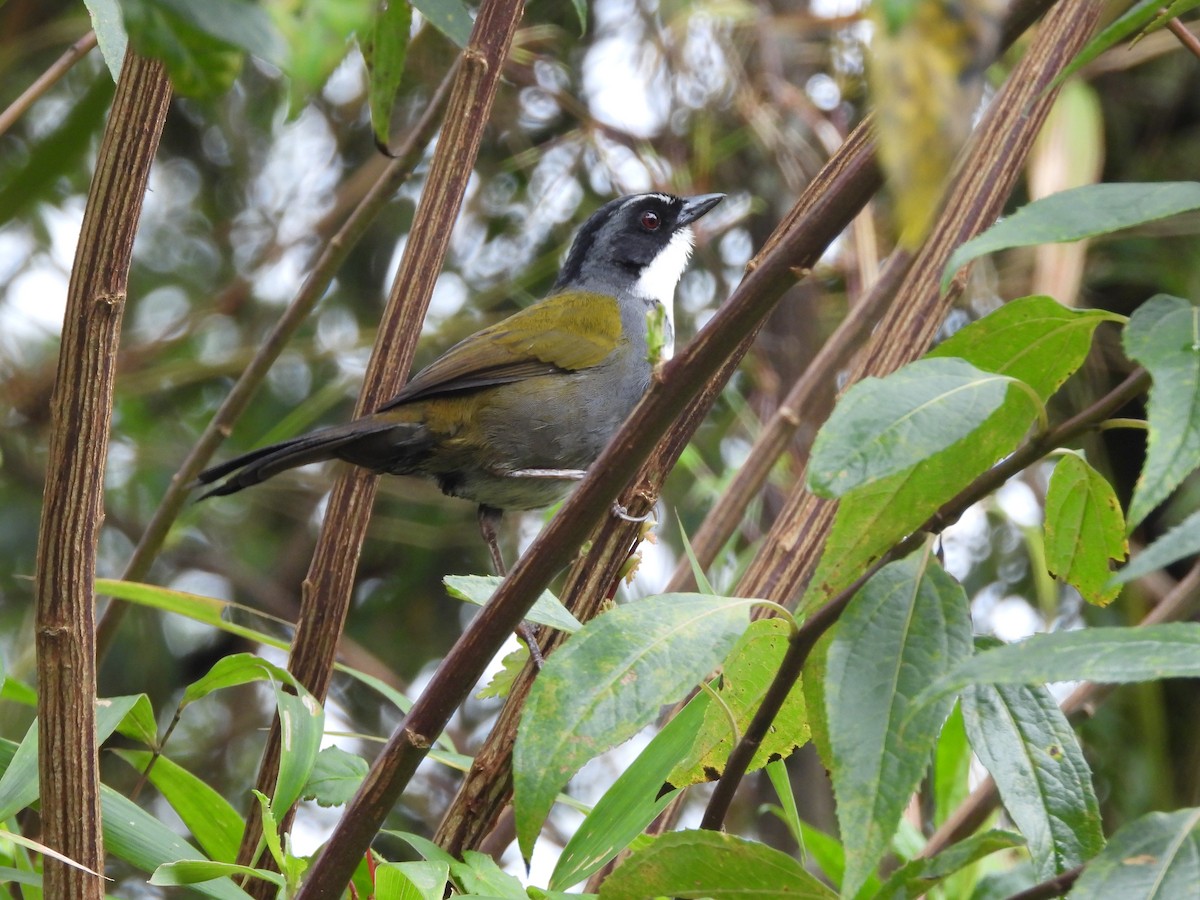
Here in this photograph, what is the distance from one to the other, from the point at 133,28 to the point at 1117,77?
5871 mm

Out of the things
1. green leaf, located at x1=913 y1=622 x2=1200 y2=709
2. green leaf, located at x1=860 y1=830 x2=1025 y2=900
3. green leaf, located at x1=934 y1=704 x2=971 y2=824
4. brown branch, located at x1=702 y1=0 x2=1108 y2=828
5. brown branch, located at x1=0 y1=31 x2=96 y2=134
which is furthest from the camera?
green leaf, located at x1=934 y1=704 x2=971 y2=824

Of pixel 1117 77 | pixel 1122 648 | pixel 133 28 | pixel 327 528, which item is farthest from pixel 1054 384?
pixel 1117 77

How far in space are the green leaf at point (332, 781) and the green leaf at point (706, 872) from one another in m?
0.61

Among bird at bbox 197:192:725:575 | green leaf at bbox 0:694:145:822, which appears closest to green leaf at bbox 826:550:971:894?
green leaf at bbox 0:694:145:822

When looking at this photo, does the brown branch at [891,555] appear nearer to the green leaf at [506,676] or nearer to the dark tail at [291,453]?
the green leaf at [506,676]

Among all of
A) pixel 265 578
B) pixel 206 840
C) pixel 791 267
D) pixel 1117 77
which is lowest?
pixel 265 578

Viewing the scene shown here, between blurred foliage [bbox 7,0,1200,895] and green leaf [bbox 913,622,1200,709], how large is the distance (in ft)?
12.5

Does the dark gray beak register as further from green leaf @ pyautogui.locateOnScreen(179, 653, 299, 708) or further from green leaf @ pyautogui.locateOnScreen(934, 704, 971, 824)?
green leaf @ pyautogui.locateOnScreen(179, 653, 299, 708)

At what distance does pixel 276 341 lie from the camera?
2.37 m

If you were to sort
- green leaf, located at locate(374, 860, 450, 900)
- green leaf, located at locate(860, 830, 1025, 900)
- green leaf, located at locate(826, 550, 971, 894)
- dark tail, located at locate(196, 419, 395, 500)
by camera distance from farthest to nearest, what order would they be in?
1. dark tail, located at locate(196, 419, 395, 500)
2. green leaf, located at locate(374, 860, 450, 900)
3. green leaf, located at locate(860, 830, 1025, 900)
4. green leaf, located at locate(826, 550, 971, 894)

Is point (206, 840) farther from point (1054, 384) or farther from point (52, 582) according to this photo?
point (1054, 384)

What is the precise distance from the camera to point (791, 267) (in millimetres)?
1007

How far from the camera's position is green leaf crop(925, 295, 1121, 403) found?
4.10 ft

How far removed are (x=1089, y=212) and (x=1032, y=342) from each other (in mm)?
192
